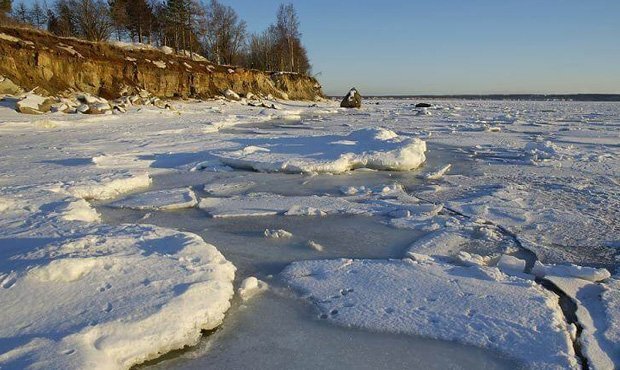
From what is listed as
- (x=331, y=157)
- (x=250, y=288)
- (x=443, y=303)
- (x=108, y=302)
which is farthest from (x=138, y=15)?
(x=443, y=303)

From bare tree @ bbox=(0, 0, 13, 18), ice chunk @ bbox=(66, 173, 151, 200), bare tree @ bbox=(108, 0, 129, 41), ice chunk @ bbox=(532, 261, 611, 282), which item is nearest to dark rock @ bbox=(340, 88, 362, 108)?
bare tree @ bbox=(108, 0, 129, 41)

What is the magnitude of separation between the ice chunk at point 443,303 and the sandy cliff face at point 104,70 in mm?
17017

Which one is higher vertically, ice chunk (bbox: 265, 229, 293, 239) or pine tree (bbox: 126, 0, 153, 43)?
pine tree (bbox: 126, 0, 153, 43)

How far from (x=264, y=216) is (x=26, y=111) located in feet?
37.6

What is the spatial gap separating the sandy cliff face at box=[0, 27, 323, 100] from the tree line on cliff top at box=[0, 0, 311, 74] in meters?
4.85

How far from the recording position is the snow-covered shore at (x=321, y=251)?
2.10m

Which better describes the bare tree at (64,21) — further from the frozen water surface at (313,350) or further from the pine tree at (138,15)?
the frozen water surface at (313,350)

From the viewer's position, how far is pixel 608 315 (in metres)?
2.35

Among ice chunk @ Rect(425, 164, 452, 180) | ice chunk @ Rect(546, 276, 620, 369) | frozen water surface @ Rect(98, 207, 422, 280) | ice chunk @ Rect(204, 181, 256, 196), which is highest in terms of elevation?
ice chunk @ Rect(546, 276, 620, 369)

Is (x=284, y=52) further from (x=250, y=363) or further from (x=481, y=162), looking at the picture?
(x=250, y=363)

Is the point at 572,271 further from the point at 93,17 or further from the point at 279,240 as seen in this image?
the point at 93,17

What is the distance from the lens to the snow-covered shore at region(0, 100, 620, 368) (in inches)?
82.6

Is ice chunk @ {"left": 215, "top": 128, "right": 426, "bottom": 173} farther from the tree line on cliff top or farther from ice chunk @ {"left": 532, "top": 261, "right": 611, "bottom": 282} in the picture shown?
the tree line on cliff top

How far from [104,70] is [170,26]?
1640 centimetres
